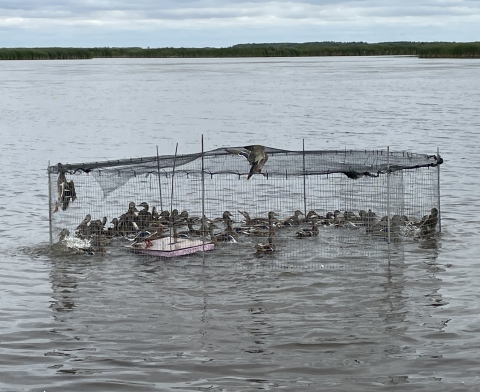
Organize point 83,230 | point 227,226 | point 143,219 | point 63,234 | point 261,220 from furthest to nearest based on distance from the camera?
point 261,220 < point 227,226 < point 143,219 < point 83,230 < point 63,234

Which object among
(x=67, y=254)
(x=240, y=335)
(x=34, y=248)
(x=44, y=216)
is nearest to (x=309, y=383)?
(x=240, y=335)

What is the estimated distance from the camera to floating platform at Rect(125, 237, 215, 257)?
629 inches

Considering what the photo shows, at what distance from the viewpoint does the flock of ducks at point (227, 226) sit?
1641 centimetres

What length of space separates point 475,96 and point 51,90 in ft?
120

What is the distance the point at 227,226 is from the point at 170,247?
168 cm

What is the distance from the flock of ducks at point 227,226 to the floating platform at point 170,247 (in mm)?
94

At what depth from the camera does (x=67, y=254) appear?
1636 centimetres

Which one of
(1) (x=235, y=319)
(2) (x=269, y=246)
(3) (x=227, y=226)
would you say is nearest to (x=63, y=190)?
(3) (x=227, y=226)

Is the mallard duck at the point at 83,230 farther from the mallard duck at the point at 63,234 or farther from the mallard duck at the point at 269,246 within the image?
the mallard duck at the point at 269,246

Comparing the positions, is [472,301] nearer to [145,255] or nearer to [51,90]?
[145,255]

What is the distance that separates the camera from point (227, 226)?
1741 centimetres

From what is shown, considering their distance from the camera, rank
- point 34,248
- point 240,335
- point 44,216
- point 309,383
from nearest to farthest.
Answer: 1. point 309,383
2. point 240,335
3. point 34,248
4. point 44,216

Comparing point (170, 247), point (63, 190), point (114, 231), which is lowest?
point (170, 247)

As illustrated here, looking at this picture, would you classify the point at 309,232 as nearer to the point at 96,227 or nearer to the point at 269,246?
the point at 269,246
